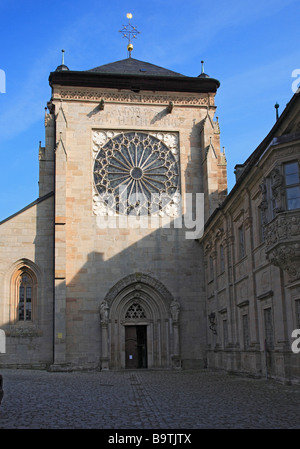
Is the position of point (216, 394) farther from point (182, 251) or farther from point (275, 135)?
point (182, 251)

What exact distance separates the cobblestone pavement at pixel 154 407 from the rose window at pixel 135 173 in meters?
15.1

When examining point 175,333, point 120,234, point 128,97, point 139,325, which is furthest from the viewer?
point 128,97

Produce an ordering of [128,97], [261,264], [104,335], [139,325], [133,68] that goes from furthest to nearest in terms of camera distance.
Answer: [133,68]
[128,97]
[139,325]
[104,335]
[261,264]

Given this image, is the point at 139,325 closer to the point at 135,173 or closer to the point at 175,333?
the point at 175,333

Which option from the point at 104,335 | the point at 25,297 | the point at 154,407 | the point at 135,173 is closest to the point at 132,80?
the point at 135,173

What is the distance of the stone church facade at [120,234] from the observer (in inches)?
1148

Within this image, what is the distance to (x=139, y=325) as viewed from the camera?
101ft

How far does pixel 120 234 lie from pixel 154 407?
19232 mm

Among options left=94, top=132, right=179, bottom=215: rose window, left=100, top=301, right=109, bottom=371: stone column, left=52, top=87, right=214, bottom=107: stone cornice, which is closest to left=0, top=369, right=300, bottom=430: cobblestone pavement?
left=100, top=301, right=109, bottom=371: stone column

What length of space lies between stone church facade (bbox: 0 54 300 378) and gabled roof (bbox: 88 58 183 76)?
1.02 ft

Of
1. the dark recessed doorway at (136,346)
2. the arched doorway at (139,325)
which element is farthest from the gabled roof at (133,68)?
the dark recessed doorway at (136,346)

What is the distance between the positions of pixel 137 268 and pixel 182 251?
266 centimetres

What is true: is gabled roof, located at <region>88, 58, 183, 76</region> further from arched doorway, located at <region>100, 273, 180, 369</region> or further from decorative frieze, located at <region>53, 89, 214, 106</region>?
arched doorway, located at <region>100, 273, 180, 369</region>
